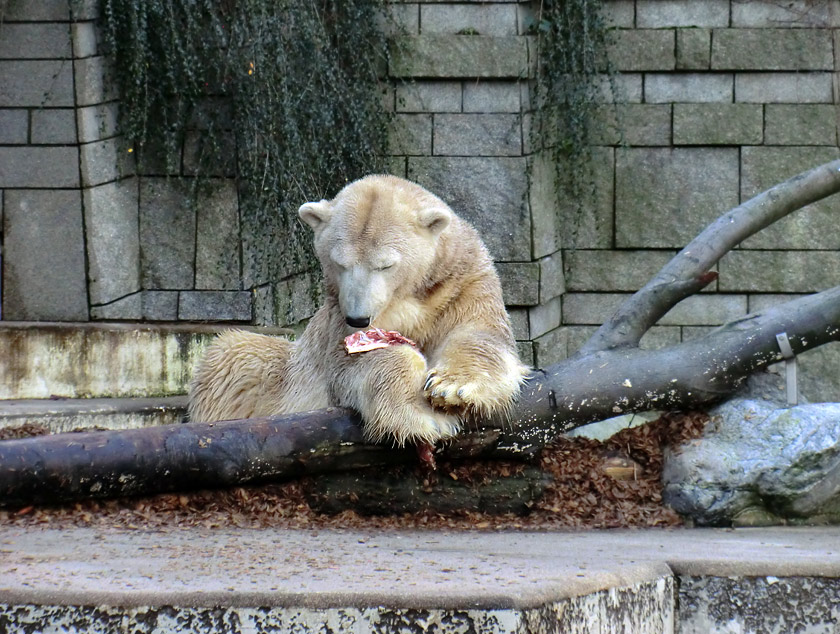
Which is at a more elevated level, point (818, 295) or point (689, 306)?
point (818, 295)

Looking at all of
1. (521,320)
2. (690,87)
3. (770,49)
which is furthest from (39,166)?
(770,49)

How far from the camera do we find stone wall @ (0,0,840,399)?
518cm

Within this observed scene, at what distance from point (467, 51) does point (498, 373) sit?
2.91 m

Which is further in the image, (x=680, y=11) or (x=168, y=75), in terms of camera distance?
(x=680, y=11)

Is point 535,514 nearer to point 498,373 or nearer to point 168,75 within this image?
point 498,373

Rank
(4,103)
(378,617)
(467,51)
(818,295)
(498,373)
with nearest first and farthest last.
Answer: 1. (378,617)
2. (498,373)
3. (818,295)
4. (4,103)
5. (467,51)

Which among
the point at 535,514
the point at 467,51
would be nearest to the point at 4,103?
the point at 467,51

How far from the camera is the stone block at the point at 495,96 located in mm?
5941

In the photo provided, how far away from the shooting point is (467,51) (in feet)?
19.4

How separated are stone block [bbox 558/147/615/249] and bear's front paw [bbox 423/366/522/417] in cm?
294

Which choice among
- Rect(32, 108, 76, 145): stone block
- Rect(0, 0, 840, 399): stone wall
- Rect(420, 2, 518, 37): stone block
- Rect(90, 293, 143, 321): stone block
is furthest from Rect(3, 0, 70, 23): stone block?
Rect(420, 2, 518, 37): stone block

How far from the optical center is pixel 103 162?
5258 millimetres

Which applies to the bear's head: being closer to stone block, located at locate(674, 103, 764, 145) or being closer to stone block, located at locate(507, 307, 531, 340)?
stone block, located at locate(507, 307, 531, 340)

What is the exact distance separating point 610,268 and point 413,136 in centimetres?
137
